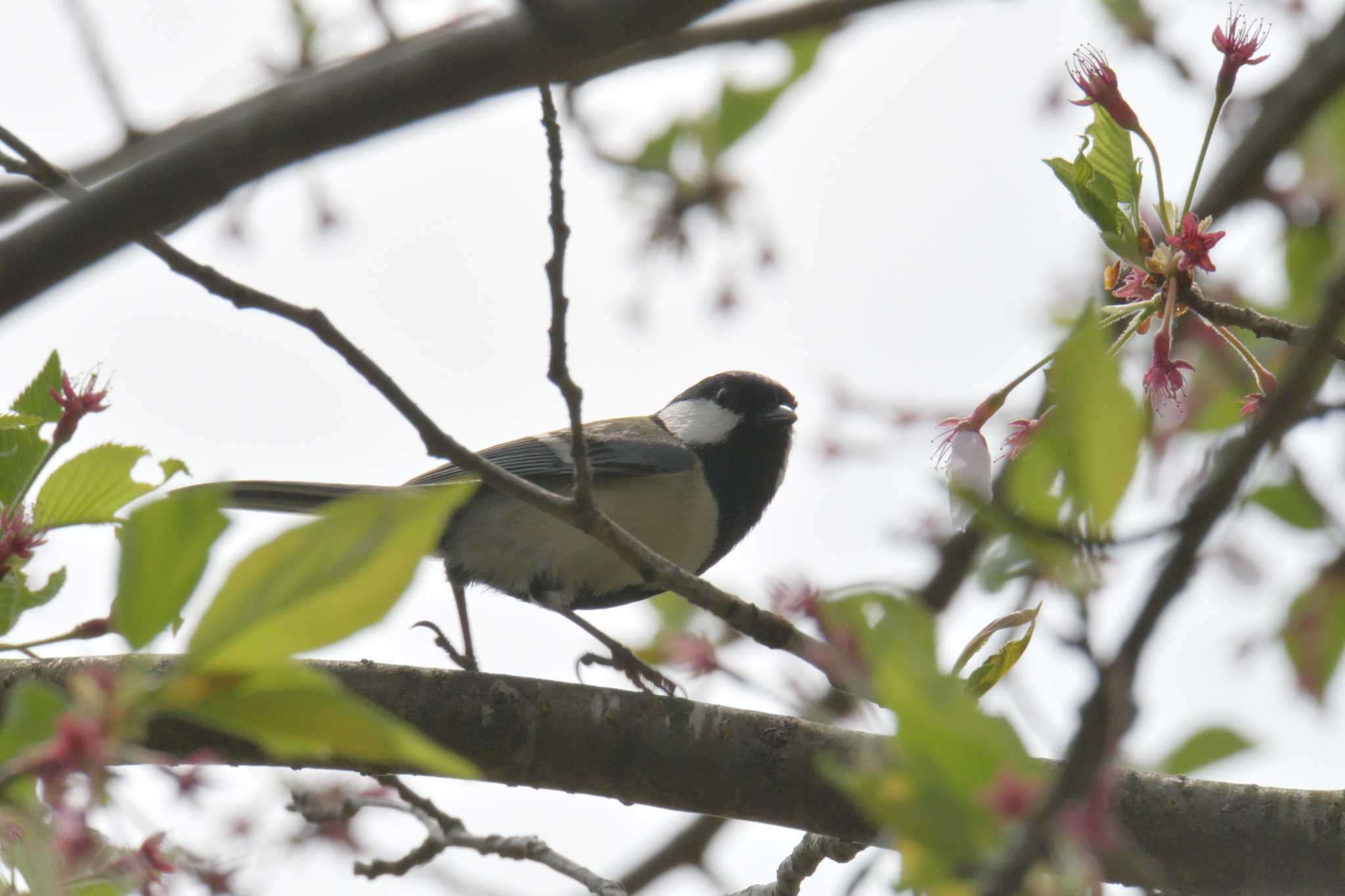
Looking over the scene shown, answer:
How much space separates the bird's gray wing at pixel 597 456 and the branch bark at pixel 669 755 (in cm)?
176

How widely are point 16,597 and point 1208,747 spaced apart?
6.43ft

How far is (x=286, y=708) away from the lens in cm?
92

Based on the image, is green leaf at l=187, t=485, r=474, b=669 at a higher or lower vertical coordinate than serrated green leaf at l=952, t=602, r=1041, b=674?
lower

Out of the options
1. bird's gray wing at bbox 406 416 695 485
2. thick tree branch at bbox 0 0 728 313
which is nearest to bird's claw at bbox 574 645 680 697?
bird's gray wing at bbox 406 416 695 485

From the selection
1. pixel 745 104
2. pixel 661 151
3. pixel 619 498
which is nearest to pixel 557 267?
pixel 745 104

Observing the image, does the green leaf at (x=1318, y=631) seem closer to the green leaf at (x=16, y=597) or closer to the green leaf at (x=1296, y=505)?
the green leaf at (x=1296, y=505)

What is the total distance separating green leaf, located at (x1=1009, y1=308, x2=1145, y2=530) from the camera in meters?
0.92

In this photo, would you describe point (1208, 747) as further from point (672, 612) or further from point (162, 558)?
point (672, 612)

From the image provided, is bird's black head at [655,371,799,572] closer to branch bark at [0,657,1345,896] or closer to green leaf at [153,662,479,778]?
branch bark at [0,657,1345,896]

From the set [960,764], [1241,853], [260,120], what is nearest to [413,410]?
[260,120]

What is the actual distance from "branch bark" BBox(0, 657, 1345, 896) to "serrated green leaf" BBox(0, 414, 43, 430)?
1.66 ft

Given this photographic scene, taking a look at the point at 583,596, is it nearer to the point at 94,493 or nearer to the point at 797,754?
the point at 797,754

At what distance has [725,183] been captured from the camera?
387 centimetres

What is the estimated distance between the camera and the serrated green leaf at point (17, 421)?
6.61ft
